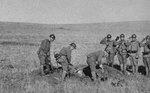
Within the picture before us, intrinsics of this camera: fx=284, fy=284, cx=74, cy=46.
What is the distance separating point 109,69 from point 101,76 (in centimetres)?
157

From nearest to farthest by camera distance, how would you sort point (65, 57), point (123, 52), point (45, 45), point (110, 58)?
point (65, 57) < point (45, 45) < point (123, 52) < point (110, 58)

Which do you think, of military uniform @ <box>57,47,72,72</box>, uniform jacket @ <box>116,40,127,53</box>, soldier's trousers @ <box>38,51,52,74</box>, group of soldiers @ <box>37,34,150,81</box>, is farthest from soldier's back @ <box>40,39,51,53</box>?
uniform jacket @ <box>116,40,127,53</box>

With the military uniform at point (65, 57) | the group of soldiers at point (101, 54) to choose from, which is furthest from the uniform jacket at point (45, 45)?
the military uniform at point (65, 57)

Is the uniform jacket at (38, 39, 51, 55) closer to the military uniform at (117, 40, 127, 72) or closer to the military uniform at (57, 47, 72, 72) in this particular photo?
the military uniform at (57, 47, 72, 72)

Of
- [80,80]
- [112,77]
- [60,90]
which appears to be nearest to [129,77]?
[112,77]

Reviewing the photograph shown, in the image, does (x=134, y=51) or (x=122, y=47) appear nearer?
(x=134, y=51)

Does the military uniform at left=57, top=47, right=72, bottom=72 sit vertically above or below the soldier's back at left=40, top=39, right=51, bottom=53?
below

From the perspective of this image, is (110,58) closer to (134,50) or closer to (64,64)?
(134,50)

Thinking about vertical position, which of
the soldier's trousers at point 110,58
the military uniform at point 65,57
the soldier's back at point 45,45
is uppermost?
the soldier's back at point 45,45

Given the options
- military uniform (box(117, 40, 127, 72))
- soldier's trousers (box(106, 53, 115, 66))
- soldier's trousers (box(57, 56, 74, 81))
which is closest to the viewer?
soldier's trousers (box(57, 56, 74, 81))

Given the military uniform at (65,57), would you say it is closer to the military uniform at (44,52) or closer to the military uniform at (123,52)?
the military uniform at (44,52)

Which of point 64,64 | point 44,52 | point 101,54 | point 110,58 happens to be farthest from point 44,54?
point 110,58

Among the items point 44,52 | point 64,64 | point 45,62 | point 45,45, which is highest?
point 45,45

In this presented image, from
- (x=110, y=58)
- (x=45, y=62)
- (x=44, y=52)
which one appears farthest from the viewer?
(x=110, y=58)
